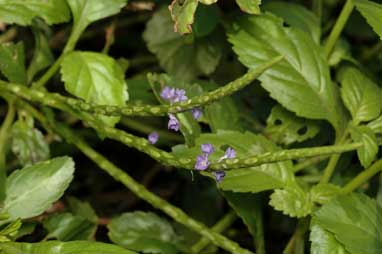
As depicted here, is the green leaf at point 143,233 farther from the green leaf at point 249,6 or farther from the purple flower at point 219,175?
the green leaf at point 249,6

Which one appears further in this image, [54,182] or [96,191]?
[96,191]

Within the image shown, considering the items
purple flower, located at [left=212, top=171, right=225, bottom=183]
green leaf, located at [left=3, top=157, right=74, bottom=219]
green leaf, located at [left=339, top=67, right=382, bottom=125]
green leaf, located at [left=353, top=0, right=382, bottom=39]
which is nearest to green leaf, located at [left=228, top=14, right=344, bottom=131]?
green leaf, located at [left=339, top=67, right=382, bottom=125]

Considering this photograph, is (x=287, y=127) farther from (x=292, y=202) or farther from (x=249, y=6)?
(x=249, y=6)

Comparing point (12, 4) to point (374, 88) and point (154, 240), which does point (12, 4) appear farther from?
point (374, 88)

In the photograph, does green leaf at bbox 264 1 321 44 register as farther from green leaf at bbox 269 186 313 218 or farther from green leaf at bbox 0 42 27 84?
green leaf at bbox 0 42 27 84

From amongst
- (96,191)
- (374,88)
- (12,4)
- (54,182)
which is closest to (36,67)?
(12,4)

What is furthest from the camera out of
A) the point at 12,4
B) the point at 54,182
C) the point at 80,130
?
the point at 80,130

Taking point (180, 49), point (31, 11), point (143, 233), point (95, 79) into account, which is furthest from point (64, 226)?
point (180, 49)
